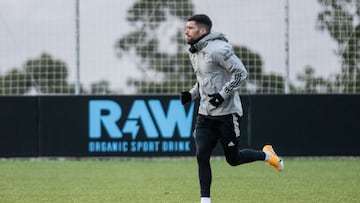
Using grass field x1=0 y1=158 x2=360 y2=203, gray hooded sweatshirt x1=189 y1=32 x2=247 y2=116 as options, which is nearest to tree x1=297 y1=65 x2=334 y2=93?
grass field x1=0 y1=158 x2=360 y2=203

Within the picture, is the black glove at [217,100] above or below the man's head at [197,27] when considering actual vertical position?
below

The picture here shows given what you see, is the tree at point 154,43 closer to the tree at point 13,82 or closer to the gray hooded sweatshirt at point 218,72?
the tree at point 13,82

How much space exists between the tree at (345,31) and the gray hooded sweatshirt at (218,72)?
747 cm

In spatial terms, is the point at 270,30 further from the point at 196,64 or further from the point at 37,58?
the point at 196,64

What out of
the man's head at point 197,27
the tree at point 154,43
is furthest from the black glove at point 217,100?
the tree at point 154,43

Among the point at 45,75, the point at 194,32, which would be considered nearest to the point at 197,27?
the point at 194,32

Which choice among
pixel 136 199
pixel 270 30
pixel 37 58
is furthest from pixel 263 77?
Result: pixel 136 199

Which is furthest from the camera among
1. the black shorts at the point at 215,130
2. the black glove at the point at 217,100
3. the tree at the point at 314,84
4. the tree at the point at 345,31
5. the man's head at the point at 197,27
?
the tree at the point at 314,84

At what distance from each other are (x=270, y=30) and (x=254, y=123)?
69.0 inches

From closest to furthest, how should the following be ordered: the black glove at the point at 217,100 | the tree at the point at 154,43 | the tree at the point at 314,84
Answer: the black glove at the point at 217,100 < the tree at the point at 154,43 < the tree at the point at 314,84

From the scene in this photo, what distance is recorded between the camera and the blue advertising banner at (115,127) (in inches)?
615

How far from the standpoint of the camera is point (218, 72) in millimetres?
8367

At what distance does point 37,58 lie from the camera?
51.7 ft

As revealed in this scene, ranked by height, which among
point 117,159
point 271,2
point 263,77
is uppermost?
point 271,2
